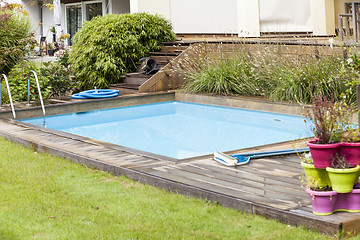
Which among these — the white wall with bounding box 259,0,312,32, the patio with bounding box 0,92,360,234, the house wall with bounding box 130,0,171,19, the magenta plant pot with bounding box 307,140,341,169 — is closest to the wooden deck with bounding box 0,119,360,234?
the patio with bounding box 0,92,360,234

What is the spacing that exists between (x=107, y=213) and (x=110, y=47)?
28.4ft

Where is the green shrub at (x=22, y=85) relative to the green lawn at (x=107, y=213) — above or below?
above

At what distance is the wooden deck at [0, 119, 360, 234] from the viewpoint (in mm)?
3729

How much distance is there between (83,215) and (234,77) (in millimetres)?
6803

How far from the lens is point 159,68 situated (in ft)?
40.3

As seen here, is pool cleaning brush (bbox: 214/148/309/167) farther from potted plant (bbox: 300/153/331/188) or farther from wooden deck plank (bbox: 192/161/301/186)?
potted plant (bbox: 300/153/331/188)

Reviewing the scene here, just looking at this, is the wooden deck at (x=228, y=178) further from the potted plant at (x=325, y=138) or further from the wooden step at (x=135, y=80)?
the wooden step at (x=135, y=80)

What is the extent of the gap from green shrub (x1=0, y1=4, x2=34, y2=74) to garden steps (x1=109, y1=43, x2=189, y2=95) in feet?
7.10

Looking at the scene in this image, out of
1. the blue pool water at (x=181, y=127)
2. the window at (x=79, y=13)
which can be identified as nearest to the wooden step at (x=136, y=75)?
the blue pool water at (x=181, y=127)

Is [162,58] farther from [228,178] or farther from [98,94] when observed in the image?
[228,178]

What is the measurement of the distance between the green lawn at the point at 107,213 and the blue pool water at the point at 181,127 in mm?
2430

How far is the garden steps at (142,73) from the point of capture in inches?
475

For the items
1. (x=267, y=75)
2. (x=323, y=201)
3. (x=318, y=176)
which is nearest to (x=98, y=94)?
(x=267, y=75)

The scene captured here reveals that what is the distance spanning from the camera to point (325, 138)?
371 cm
